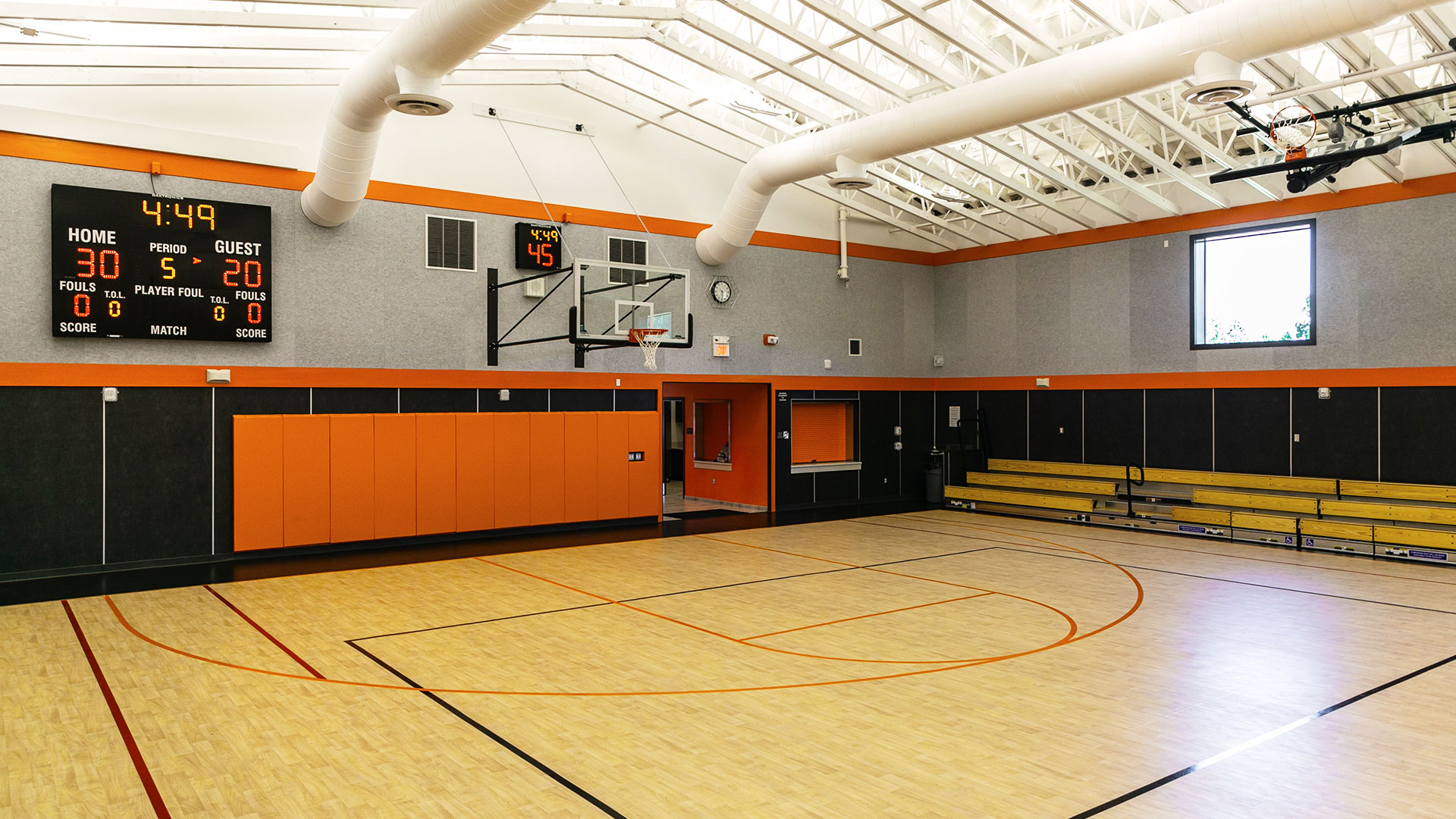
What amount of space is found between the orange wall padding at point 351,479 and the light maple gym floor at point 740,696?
1.92 m

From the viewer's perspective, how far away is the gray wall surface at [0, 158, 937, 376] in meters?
10.8

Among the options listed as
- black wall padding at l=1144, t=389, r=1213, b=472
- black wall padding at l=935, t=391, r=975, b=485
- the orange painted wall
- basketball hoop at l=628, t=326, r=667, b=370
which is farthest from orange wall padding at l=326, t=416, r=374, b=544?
black wall padding at l=1144, t=389, r=1213, b=472

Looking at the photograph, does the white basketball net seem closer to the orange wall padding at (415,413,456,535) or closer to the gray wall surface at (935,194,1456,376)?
the orange wall padding at (415,413,456,535)

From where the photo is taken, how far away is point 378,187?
1312 cm

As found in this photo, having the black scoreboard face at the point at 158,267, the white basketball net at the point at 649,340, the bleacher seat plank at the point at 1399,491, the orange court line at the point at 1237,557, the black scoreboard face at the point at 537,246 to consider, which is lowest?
the orange court line at the point at 1237,557

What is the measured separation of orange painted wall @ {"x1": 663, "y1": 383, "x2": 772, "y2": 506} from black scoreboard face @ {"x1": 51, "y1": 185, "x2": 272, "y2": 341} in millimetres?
7638

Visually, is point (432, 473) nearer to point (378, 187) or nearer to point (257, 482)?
point (257, 482)

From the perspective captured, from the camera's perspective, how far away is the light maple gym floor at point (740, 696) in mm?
4793

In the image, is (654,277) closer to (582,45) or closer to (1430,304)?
(582,45)

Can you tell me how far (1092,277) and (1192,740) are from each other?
13198mm

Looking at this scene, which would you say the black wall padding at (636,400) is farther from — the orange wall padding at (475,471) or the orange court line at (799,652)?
the orange court line at (799,652)

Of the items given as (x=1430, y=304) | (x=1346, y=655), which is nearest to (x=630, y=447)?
(x=1346, y=655)

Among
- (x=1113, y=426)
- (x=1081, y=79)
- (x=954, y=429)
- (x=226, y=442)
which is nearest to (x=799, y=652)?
(x=1081, y=79)

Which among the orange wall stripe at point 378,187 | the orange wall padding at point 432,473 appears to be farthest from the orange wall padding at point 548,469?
the orange wall stripe at point 378,187
